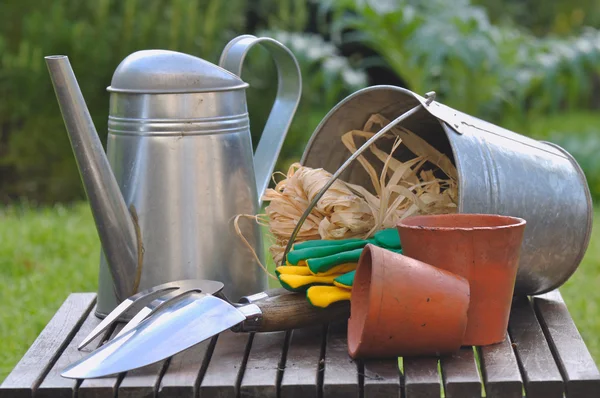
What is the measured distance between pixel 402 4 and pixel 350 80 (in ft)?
1.66

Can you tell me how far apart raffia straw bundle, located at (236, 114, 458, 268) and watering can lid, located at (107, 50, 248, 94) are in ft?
0.77

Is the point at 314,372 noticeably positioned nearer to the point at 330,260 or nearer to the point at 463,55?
the point at 330,260

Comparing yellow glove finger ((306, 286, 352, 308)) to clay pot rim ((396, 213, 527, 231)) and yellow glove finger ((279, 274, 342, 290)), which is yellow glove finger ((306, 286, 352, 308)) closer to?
yellow glove finger ((279, 274, 342, 290))

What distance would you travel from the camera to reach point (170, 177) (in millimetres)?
1488

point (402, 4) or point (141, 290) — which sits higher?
point (402, 4)

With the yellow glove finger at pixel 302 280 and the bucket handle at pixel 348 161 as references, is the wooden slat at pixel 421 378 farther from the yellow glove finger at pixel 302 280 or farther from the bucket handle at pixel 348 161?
the bucket handle at pixel 348 161

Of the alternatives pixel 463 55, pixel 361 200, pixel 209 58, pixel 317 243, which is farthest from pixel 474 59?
pixel 317 243

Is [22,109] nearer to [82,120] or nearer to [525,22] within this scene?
[82,120]

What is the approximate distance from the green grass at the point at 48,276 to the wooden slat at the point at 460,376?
1444 mm

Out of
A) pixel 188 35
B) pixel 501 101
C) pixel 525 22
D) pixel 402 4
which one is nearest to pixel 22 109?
A: pixel 188 35

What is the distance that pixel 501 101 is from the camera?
5.32 meters

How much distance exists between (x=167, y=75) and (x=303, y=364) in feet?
1.86

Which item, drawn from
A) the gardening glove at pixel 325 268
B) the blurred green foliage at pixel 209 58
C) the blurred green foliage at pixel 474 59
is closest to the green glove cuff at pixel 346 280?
the gardening glove at pixel 325 268

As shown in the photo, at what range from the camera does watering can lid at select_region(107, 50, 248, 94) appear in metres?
1.47
